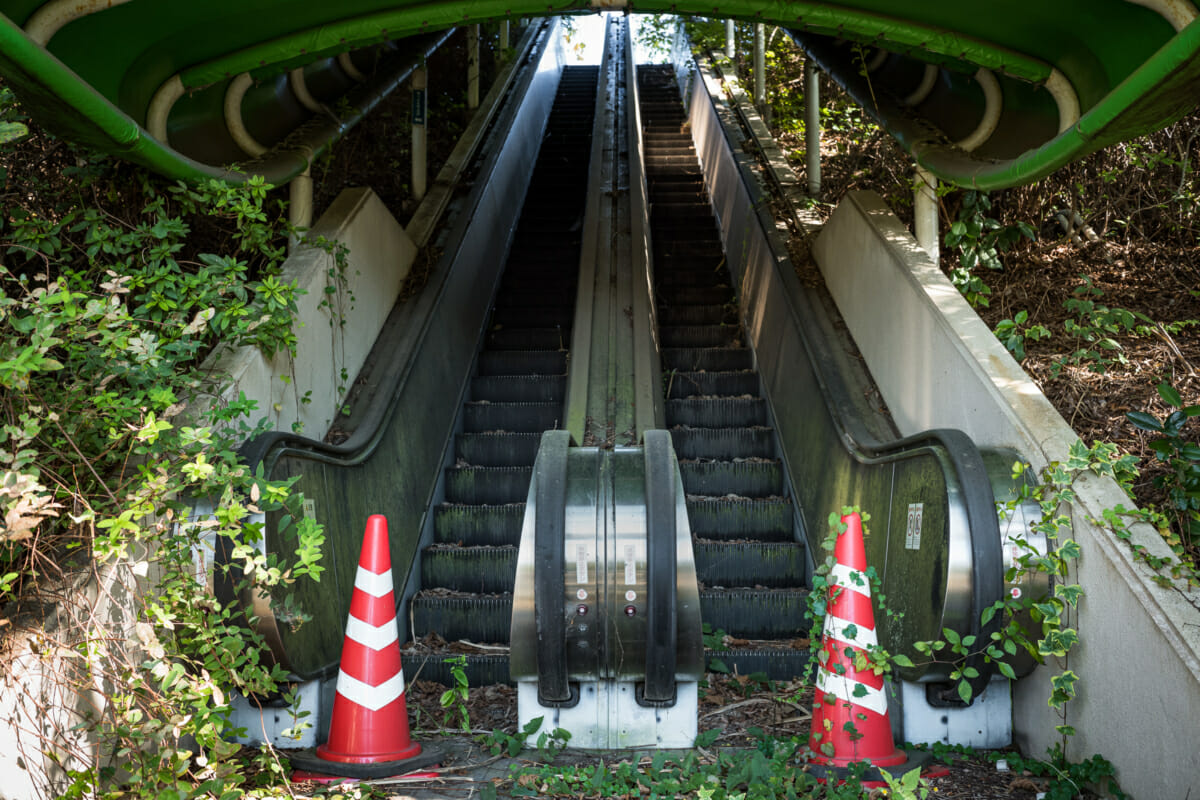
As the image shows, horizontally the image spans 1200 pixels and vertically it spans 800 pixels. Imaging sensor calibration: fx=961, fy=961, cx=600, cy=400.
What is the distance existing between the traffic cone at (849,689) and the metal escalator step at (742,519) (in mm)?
2209

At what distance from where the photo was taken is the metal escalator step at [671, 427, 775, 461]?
6.29 metres

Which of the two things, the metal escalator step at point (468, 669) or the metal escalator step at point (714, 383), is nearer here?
the metal escalator step at point (468, 669)

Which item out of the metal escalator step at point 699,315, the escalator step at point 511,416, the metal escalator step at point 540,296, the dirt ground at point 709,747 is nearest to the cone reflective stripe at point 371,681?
the dirt ground at point 709,747

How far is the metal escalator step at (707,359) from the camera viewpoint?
7246 mm

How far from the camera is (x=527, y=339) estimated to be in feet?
25.3

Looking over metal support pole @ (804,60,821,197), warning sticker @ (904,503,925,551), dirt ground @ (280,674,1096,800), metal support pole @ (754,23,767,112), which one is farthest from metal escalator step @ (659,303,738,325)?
warning sticker @ (904,503,925,551)

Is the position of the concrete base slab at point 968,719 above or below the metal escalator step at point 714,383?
below

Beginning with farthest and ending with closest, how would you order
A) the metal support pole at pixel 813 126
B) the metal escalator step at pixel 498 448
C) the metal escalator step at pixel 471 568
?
the metal support pole at pixel 813 126, the metal escalator step at pixel 498 448, the metal escalator step at pixel 471 568

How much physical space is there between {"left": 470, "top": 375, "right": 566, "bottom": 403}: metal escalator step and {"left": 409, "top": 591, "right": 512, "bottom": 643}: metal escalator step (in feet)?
7.32

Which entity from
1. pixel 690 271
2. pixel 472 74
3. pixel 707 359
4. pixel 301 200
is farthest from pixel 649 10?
pixel 472 74

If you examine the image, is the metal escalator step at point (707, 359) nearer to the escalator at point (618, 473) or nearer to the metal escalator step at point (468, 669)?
the escalator at point (618, 473)

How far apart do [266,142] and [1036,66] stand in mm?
4003

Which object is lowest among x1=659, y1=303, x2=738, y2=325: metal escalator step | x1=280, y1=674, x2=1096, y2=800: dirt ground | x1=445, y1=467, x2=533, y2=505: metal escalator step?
x1=280, y1=674, x2=1096, y2=800: dirt ground

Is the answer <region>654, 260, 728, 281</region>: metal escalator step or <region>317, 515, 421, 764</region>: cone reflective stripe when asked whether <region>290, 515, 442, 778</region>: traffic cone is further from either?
<region>654, 260, 728, 281</region>: metal escalator step
